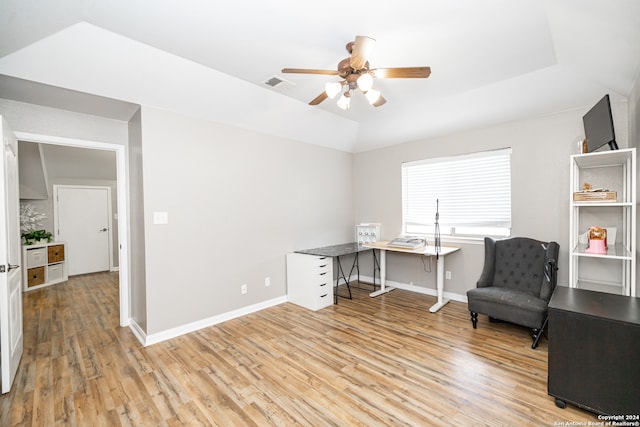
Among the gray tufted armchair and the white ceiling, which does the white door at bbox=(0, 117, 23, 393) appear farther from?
the gray tufted armchair

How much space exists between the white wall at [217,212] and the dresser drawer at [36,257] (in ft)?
13.0

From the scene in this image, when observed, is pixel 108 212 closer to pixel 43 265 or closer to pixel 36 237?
pixel 36 237

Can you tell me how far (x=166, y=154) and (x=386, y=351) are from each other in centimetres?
298

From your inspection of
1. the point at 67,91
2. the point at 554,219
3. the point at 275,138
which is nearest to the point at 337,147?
the point at 275,138

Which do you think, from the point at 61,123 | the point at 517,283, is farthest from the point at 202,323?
the point at 517,283

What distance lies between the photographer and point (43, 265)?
17.2 ft

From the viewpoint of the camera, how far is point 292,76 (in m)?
2.94

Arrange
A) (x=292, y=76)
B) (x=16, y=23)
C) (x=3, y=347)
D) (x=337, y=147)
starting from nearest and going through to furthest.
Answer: (x=16, y=23) < (x=3, y=347) < (x=292, y=76) < (x=337, y=147)

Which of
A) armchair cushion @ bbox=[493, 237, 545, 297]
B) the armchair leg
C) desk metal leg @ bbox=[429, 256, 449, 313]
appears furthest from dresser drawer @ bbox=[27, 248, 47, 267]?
the armchair leg

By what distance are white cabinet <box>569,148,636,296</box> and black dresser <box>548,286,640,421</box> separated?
29.0 inches

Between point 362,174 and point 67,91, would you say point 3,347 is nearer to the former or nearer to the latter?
point 67,91

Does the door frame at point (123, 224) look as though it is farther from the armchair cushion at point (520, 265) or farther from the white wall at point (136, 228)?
the armchair cushion at point (520, 265)

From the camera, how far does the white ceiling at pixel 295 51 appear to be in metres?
1.90

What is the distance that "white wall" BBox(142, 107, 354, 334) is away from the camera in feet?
9.86
